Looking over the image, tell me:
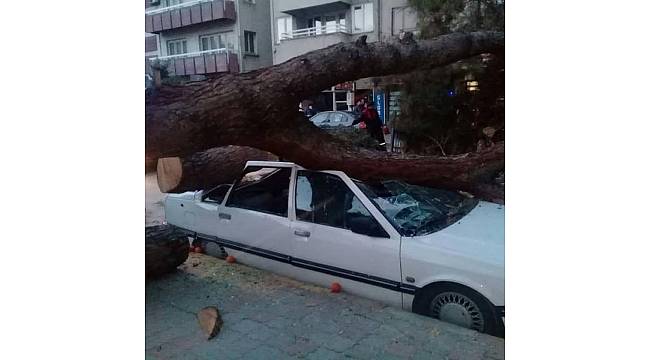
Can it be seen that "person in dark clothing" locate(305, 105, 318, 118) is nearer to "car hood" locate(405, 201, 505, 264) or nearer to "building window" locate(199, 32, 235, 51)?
"building window" locate(199, 32, 235, 51)

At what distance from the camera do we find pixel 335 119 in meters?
1.64

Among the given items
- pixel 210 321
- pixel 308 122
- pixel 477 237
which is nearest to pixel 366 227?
pixel 477 237

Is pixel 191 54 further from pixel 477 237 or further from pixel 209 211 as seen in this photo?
pixel 477 237

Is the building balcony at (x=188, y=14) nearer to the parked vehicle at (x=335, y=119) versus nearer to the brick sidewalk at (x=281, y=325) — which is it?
the parked vehicle at (x=335, y=119)

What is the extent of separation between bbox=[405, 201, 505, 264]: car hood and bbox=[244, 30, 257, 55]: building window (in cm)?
80

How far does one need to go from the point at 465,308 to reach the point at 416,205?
369 millimetres

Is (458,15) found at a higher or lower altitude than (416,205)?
higher

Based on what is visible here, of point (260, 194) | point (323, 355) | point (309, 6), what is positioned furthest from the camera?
point (260, 194)

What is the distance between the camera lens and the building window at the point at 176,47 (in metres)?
1.33

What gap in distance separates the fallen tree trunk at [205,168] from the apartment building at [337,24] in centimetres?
36

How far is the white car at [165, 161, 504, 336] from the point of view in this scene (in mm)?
1346

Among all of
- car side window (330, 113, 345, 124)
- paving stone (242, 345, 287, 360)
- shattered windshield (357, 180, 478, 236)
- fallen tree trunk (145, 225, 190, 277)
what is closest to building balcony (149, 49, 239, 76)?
car side window (330, 113, 345, 124)
